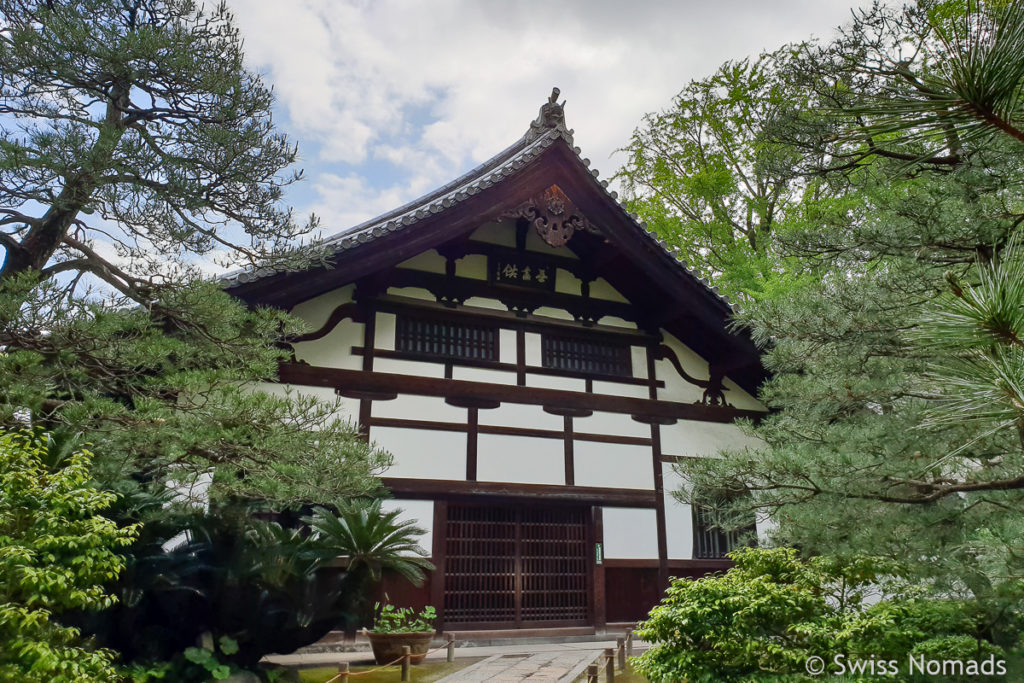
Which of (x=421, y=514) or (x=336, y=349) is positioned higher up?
(x=336, y=349)

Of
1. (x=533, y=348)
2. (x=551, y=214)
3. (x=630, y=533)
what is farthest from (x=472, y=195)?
(x=630, y=533)

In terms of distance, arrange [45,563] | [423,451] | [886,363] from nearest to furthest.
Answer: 1. [45,563]
2. [886,363]
3. [423,451]

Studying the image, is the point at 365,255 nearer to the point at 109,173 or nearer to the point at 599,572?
the point at 109,173

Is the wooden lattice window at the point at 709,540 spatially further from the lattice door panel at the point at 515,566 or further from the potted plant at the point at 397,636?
the potted plant at the point at 397,636

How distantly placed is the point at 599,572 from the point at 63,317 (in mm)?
7951

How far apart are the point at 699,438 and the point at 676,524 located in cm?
154

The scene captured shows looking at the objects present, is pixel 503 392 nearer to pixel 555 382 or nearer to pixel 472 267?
pixel 555 382

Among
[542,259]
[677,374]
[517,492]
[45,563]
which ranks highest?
[542,259]

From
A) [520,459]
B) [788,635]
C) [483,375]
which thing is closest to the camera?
[788,635]

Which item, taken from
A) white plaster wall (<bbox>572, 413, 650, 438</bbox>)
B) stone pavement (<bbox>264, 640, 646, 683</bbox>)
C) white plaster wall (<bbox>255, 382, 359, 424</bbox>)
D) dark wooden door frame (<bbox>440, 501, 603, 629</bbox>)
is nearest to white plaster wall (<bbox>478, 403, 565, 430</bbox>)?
white plaster wall (<bbox>572, 413, 650, 438</bbox>)

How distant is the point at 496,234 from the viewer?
11.6 meters

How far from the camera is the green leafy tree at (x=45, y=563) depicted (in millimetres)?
4199

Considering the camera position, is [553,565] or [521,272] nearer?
[553,565]

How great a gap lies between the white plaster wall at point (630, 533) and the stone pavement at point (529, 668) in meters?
1.89
